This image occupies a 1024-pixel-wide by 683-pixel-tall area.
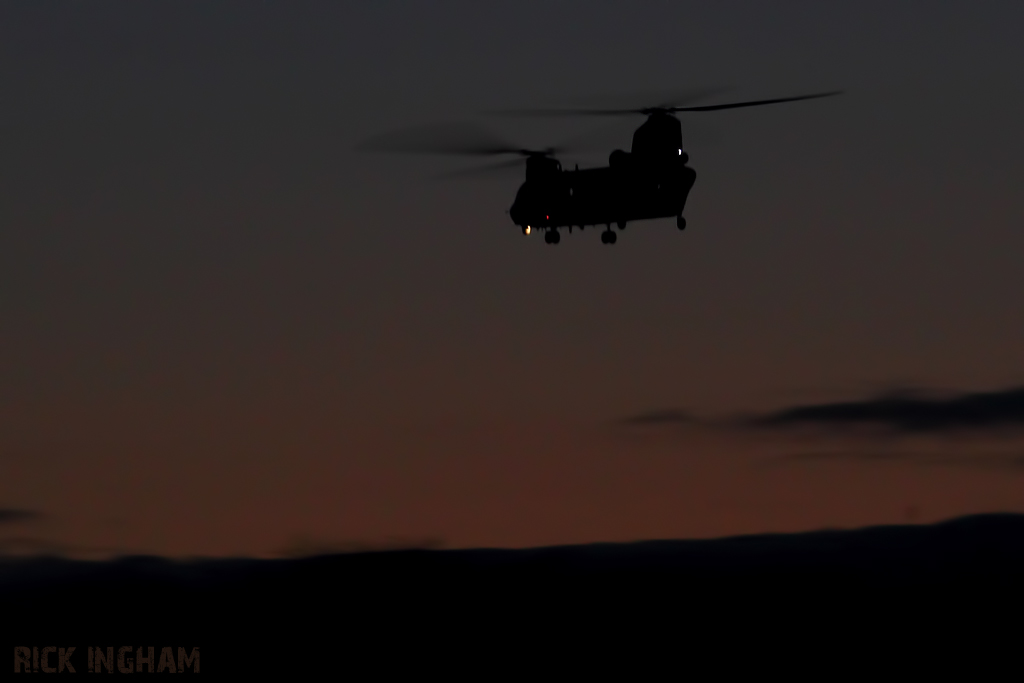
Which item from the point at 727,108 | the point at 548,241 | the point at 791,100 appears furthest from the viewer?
the point at 548,241

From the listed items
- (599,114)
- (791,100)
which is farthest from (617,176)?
(791,100)

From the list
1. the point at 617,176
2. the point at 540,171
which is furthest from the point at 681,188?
the point at 540,171

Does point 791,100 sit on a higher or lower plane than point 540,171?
lower

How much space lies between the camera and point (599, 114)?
90.1 metres

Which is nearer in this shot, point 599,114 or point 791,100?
point 791,100

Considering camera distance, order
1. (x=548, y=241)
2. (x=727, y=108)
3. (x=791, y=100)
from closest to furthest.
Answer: (x=791, y=100), (x=727, y=108), (x=548, y=241)

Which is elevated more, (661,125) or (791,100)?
(661,125)

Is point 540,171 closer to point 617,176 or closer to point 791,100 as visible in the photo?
point 617,176

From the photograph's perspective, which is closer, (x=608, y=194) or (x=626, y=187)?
(x=626, y=187)

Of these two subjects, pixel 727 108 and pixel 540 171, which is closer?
pixel 727 108

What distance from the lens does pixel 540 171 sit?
96188mm

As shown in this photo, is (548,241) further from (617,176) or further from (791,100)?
(791,100)

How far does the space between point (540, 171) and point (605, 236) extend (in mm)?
6693

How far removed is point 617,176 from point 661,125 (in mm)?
3623
